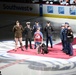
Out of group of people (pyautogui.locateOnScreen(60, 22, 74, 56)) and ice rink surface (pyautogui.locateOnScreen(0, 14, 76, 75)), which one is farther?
group of people (pyautogui.locateOnScreen(60, 22, 74, 56))

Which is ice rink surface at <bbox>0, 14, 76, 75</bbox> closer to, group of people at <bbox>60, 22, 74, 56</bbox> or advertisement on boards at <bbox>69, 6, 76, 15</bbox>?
group of people at <bbox>60, 22, 74, 56</bbox>

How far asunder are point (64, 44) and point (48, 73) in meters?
3.93

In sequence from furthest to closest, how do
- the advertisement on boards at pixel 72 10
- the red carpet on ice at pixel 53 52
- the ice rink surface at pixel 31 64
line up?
the advertisement on boards at pixel 72 10, the red carpet on ice at pixel 53 52, the ice rink surface at pixel 31 64

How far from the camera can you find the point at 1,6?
34812mm

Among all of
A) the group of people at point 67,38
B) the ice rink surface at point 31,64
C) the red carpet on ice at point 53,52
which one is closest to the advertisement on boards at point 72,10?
the ice rink surface at point 31,64

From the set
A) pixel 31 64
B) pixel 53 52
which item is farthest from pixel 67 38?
pixel 31 64

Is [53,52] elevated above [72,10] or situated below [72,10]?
below

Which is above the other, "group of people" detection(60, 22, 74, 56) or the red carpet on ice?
"group of people" detection(60, 22, 74, 56)

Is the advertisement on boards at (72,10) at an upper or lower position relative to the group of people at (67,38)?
lower

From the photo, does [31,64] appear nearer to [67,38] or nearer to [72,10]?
[67,38]

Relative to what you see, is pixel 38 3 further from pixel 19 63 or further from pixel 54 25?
pixel 19 63

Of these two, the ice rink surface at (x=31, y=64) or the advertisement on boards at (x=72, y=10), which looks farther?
the advertisement on boards at (x=72, y=10)

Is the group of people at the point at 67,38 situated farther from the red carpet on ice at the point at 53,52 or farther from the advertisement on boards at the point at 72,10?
the advertisement on boards at the point at 72,10

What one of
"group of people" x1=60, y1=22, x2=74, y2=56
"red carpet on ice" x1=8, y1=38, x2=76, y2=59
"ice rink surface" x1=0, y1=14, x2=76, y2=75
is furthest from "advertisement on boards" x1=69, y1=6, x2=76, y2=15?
"group of people" x1=60, y1=22, x2=74, y2=56
